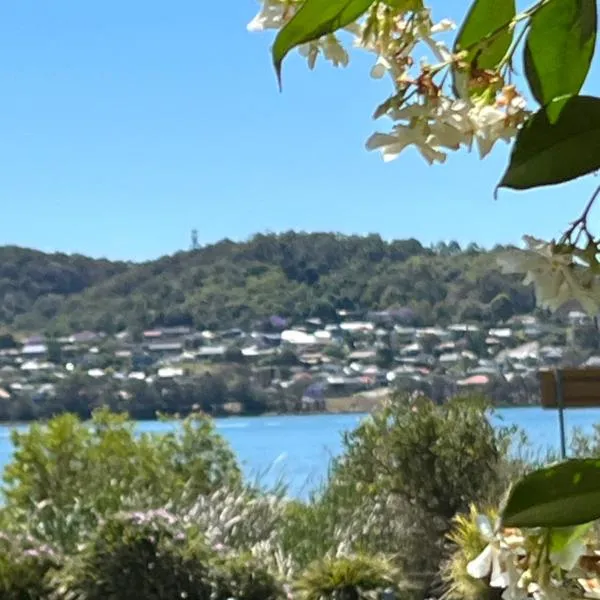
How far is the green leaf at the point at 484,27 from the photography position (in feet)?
1.05

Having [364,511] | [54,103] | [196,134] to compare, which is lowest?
[364,511]

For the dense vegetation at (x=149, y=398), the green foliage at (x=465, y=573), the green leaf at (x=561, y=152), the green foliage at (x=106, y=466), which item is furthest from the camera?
the dense vegetation at (x=149, y=398)

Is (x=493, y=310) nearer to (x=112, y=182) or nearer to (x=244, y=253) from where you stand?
(x=244, y=253)

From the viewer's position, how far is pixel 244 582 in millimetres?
3818

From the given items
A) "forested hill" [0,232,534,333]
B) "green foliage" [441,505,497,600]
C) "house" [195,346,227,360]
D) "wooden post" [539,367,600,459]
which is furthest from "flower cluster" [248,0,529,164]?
"house" [195,346,227,360]

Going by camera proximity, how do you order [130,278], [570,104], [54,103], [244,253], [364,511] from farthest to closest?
[54,103] → [130,278] → [244,253] → [364,511] → [570,104]

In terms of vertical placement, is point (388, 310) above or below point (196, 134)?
below

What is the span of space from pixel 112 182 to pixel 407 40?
10.9m

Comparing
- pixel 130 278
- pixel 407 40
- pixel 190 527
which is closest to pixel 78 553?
pixel 190 527

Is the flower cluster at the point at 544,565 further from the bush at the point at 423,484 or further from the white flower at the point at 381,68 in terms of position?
the bush at the point at 423,484

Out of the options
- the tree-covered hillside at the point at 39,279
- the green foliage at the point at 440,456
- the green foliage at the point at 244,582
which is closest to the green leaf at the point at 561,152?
the green foliage at the point at 244,582

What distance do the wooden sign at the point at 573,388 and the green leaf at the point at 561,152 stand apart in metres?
4.00

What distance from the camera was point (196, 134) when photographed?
288 inches

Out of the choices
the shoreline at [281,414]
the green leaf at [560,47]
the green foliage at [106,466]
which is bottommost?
the green foliage at [106,466]
